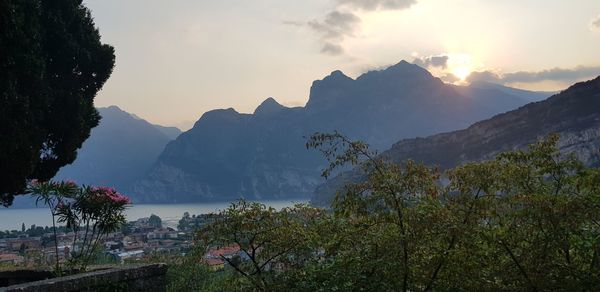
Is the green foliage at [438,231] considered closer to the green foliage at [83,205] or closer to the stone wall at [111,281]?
the stone wall at [111,281]

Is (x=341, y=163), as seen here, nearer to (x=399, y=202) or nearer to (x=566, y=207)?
(x=399, y=202)

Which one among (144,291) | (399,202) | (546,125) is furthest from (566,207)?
(546,125)

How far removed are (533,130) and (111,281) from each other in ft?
297

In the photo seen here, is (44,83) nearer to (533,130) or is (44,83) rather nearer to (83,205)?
(83,205)

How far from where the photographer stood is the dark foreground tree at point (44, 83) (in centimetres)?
1141

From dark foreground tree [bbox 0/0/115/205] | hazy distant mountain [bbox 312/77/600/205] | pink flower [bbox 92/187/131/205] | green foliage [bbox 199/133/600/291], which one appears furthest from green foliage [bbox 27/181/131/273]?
hazy distant mountain [bbox 312/77/600/205]

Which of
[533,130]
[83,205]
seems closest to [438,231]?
[83,205]

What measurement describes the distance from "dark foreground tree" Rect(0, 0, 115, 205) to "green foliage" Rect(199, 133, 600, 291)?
7.07 meters

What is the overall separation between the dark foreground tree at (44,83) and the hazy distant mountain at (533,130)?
54148 millimetres

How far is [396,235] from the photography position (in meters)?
6.02

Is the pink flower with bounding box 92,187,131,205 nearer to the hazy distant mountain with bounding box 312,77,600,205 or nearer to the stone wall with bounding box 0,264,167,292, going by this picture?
the stone wall with bounding box 0,264,167,292

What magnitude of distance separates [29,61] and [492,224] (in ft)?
33.8

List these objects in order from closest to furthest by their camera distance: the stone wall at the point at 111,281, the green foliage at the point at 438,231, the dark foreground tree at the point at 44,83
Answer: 1. the green foliage at the point at 438,231
2. the stone wall at the point at 111,281
3. the dark foreground tree at the point at 44,83

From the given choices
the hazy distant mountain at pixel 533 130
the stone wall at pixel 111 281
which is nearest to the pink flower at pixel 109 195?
the stone wall at pixel 111 281
